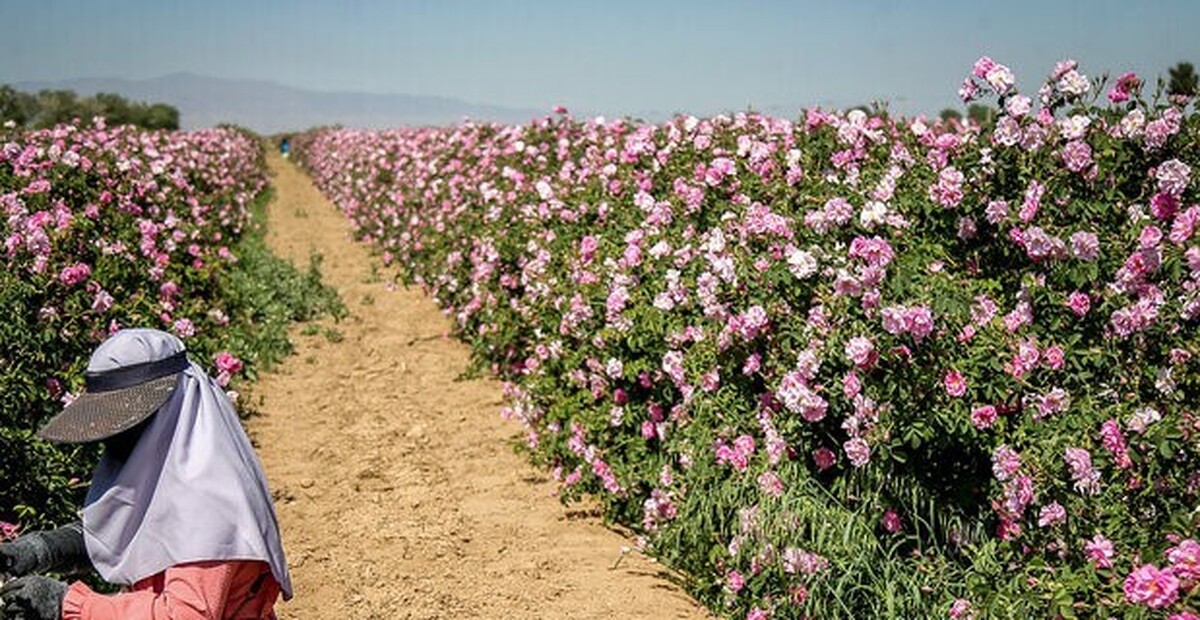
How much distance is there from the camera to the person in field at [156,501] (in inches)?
89.7

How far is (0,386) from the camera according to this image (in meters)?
4.43

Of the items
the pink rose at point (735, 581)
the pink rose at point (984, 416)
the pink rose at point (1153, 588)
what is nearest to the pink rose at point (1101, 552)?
the pink rose at point (1153, 588)

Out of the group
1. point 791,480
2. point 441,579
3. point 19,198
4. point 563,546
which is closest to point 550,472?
point 563,546

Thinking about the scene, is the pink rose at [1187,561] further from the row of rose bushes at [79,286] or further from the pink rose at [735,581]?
the row of rose bushes at [79,286]

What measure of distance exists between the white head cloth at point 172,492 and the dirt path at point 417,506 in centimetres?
239

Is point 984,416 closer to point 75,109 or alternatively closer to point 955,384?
point 955,384

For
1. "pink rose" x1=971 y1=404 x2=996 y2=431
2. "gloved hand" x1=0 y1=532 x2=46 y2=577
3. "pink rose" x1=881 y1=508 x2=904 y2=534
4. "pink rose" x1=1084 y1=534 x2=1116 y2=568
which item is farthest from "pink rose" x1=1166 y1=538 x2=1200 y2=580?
"gloved hand" x1=0 y1=532 x2=46 y2=577

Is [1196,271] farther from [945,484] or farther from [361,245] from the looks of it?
[361,245]

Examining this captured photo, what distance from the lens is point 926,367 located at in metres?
3.80

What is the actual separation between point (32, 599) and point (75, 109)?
6701cm

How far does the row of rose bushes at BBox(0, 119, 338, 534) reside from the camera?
14.7ft

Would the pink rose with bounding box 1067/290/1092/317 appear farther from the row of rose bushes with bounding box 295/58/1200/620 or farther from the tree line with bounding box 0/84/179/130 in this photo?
the tree line with bounding box 0/84/179/130

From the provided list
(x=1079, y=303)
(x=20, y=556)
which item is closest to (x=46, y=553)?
(x=20, y=556)

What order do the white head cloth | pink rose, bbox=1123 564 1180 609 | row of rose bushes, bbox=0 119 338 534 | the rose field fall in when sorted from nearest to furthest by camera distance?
the white head cloth, pink rose, bbox=1123 564 1180 609, the rose field, row of rose bushes, bbox=0 119 338 534
